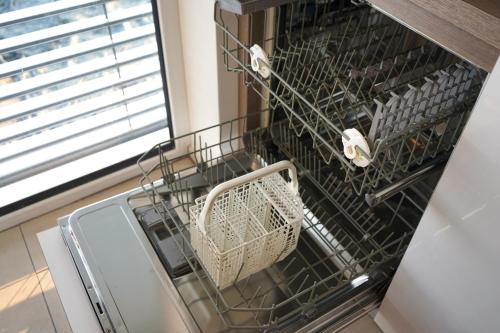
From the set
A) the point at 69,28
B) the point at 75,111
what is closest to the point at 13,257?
the point at 75,111

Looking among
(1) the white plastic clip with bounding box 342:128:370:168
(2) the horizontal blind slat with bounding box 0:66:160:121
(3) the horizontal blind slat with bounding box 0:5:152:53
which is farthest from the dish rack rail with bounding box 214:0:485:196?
(2) the horizontal blind slat with bounding box 0:66:160:121

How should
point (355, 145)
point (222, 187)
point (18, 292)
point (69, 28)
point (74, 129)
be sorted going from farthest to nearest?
point (74, 129) → point (18, 292) → point (69, 28) → point (222, 187) → point (355, 145)

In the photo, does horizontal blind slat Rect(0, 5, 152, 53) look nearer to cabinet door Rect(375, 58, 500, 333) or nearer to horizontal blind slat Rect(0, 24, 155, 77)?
horizontal blind slat Rect(0, 24, 155, 77)

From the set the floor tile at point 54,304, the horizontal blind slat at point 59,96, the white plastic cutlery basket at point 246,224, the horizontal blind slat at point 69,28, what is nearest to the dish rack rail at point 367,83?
the white plastic cutlery basket at point 246,224

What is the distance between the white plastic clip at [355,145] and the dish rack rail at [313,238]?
0.77 ft

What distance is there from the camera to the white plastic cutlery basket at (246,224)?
2.55ft

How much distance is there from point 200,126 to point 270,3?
701 millimetres

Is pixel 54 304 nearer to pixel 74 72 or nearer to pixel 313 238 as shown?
pixel 74 72

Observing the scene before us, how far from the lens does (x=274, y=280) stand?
3.01ft

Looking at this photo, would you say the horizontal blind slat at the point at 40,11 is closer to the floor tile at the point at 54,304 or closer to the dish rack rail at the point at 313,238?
the dish rack rail at the point at 313,238

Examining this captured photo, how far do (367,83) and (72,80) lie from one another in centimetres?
A: 85

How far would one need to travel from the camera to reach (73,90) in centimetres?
133

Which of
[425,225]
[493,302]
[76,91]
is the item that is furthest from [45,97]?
[493,302]

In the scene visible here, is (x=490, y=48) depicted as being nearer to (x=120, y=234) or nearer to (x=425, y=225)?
(x=425, y=225)
